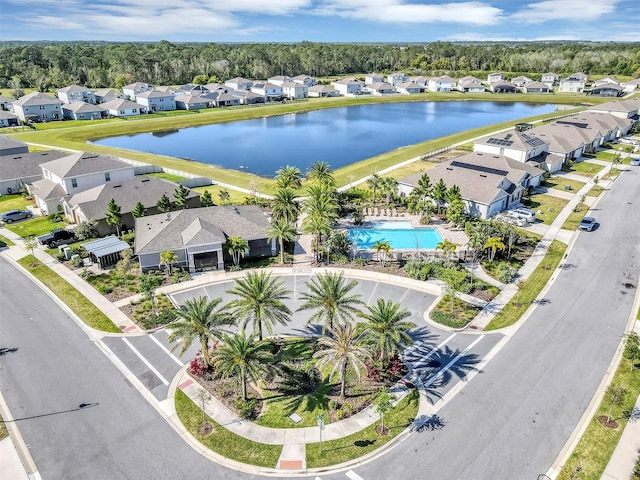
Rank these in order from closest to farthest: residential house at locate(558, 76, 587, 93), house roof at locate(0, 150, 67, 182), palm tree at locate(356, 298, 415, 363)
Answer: palm tree at locate(356, 298, 415, 363)
house roof at locate(0, 150, 67, 182)
residential house at locate(558, 76, 587, 93)

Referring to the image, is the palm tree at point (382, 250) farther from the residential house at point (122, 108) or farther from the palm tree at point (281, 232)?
the residential house at point (122, 108)

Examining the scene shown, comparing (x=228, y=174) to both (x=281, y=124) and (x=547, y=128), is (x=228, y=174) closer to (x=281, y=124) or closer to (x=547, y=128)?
(x=281, y=124)

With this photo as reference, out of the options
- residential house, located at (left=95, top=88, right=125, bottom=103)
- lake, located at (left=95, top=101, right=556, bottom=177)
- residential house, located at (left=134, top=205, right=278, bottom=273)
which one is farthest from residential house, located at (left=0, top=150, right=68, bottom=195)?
residential house, located at (left=95, top=88, right=125, bottom=103)

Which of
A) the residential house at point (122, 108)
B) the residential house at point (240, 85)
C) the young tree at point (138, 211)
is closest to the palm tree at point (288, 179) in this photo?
the young tree at point (138, 211)

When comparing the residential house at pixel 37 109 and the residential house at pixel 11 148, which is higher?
the residential house at pixel 37 109

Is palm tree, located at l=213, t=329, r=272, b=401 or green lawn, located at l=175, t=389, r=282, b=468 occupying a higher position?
palm tree, located at l=213, t=329, r=272, b=401

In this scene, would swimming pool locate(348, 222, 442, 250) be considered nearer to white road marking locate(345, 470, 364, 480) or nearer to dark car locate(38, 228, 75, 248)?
white road marking locate(345, 470, 364, 480)
